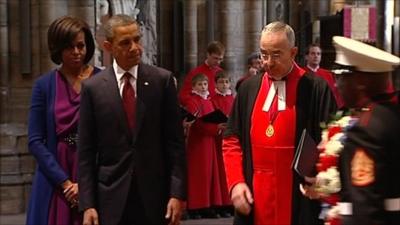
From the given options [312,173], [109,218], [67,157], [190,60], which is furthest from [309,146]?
[190,60]

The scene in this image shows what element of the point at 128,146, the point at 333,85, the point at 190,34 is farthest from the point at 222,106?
the point at 128,146

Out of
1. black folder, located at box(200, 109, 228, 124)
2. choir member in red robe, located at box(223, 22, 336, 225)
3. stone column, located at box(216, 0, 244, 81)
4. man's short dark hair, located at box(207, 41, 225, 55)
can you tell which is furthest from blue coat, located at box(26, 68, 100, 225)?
stone column, located at box(216, 0, 244, 81)

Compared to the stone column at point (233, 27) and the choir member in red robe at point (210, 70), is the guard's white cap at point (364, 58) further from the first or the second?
the stone column at point (233, 27)

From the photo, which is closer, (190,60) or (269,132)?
(269,132)

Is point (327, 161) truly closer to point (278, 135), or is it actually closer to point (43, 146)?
point (278, 135)

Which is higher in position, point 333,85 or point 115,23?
point 115,23

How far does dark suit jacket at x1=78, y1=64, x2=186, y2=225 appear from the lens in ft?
13.7

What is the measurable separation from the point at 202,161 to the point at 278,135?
539 cm

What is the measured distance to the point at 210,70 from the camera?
10109 millimetres

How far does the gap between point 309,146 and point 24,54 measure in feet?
21.3

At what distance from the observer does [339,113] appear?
390cm

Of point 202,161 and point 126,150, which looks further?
point 202,161

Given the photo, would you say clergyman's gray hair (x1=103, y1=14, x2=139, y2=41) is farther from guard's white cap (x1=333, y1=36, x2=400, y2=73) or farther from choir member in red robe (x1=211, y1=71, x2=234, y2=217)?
choir member in red robe (x1=211, y1=71, x2=234, y2=217)

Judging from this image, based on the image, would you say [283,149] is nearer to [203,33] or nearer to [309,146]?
[309,146]
